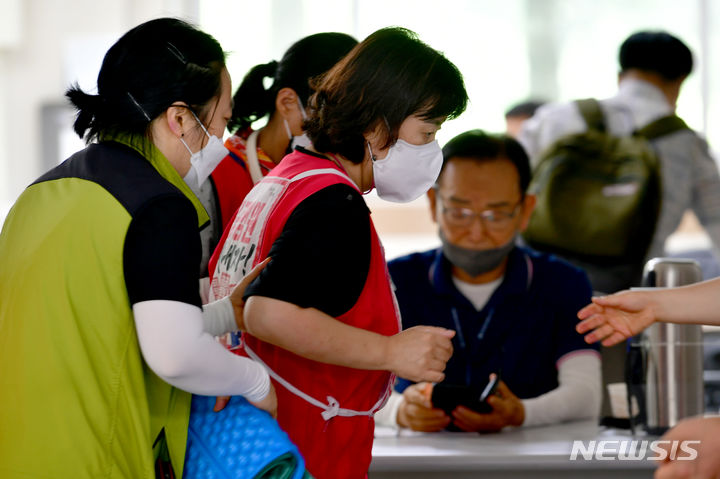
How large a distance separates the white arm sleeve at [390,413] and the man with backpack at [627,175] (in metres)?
1.20

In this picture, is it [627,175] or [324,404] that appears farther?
[627,175]

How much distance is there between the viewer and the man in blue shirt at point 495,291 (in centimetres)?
215

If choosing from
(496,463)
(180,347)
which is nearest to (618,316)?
(496,463)

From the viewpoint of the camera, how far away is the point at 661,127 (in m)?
3.10

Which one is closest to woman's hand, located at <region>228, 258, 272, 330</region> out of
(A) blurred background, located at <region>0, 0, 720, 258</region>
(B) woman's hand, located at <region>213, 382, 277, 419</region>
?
(B) woman's hand, located at <region>213, 382, 277, 419</region>

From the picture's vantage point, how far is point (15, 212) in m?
1.14

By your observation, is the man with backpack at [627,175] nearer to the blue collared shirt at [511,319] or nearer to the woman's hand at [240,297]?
the blue collared shirt at [511,319]

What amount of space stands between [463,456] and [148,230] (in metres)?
0.88

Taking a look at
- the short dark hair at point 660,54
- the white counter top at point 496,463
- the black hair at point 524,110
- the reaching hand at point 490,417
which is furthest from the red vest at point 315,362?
the black hair at point 524,110

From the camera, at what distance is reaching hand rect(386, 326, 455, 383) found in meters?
1.21

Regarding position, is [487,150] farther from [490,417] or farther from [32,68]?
[32,68]

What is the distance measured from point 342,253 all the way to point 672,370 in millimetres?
987

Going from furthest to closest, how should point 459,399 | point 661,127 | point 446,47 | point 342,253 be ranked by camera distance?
point 446,47
point 661,127
point 459,399
point 342,253

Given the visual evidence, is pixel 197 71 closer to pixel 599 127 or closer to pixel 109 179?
pixel 109 179
